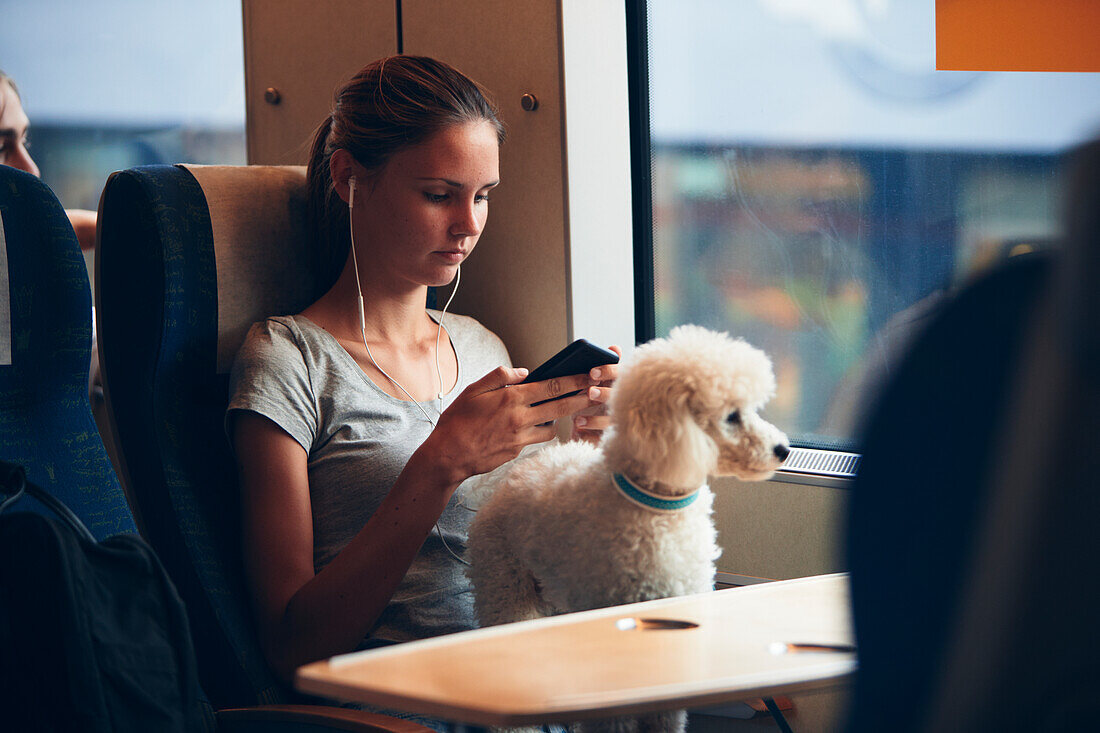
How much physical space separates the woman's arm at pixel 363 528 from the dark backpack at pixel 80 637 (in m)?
0.22

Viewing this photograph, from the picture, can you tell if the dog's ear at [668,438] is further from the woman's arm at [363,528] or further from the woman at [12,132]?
the woman at [12,132]

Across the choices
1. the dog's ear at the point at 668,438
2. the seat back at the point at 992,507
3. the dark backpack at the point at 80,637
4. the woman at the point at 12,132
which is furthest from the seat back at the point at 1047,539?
the woman at the point at 12,132

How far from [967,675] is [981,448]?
12cm

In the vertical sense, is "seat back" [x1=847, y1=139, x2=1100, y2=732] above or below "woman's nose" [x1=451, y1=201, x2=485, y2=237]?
below

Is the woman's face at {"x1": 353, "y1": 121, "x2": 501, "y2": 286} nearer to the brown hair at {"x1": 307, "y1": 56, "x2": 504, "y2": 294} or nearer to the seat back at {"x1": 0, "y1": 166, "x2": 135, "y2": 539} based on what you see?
the brown hair at {"x1": 307, "y1": 56, "x2": 504, "y2": 294}

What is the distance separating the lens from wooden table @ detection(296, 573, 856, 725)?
2.47ft

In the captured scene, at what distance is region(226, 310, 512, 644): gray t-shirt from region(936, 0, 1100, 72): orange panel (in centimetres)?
112

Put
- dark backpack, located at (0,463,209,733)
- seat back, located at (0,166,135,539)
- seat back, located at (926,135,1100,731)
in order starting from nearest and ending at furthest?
seat back, located at (926,135,1100,731)
dark backpack, located at (0,463,209,733)
seat back, located at (0,166,135,539)

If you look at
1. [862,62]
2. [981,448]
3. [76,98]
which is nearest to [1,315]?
[981,448]

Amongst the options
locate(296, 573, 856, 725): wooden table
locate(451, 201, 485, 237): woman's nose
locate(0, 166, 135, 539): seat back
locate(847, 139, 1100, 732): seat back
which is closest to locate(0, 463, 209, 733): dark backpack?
locate(0, 166, 135, 539): seat back

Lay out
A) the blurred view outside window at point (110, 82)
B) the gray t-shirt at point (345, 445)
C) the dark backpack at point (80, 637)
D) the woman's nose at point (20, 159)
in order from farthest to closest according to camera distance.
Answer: the blurred view outside window at point (110, 82), the woman's nose at point (20, 159), the gray t-shirt at point (345, 445), the dark backpack at point (80, 637)

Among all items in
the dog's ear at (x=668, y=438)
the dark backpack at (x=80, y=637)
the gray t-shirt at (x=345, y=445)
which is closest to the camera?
the dark backpack at (x=80, y=637)

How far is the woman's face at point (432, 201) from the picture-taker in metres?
1.45

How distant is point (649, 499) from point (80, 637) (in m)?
0.66
